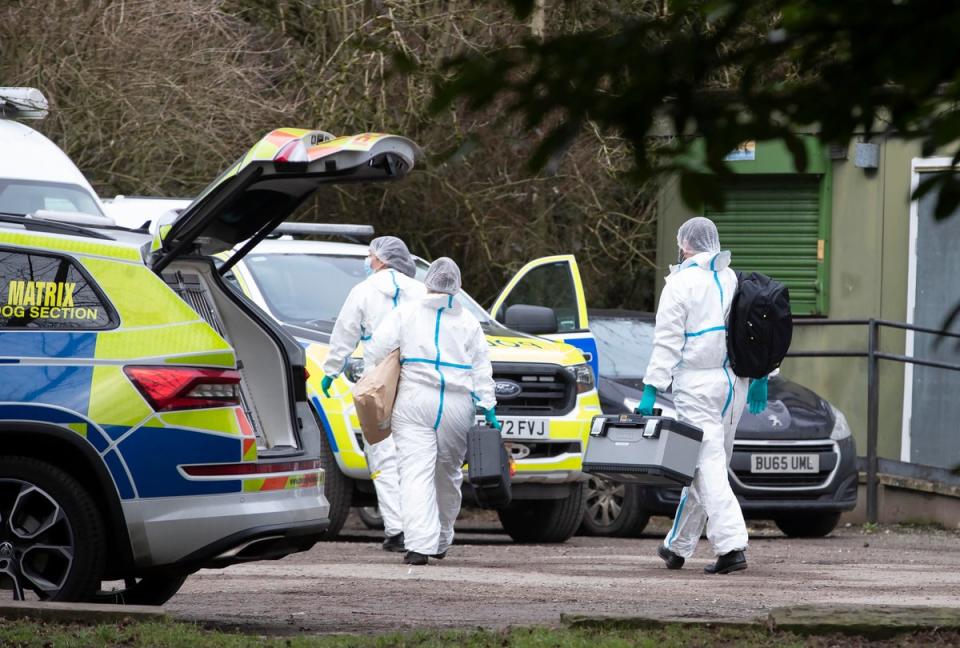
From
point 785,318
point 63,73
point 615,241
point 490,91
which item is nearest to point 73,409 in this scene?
point 490,91

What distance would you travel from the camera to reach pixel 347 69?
17062 mm

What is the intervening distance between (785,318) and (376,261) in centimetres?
260

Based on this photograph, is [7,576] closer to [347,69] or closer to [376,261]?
[376,261]

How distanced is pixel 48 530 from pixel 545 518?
598 cm

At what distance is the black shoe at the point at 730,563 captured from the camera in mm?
10133

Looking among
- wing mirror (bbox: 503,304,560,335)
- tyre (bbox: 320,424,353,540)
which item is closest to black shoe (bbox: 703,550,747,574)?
tyre (bbox: 320,424,353,540)

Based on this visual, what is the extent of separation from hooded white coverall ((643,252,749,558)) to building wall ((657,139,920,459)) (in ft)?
20.0

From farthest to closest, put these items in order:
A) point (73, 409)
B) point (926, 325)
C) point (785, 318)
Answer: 1. point (926, 325)
2. point (785, 318)
3. point (73, 409)

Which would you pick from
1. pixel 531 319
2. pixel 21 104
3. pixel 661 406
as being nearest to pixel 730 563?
pixel 531 319

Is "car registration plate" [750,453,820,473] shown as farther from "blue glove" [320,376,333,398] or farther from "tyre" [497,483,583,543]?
"blue glove" [320,376,333,398]

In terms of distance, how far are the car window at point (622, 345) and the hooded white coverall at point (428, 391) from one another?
342 centimetres

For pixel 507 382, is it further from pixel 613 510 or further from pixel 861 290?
pixel 861 290

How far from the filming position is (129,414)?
22.3 ft

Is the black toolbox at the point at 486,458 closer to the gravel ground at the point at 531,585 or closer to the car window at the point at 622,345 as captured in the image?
the gravel ground at the point at 531,585
